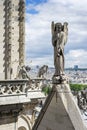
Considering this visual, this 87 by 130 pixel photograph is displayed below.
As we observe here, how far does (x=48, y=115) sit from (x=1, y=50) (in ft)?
41.2

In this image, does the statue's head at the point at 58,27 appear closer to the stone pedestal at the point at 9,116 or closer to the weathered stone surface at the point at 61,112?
the weathered stone surface at the point at 61,112

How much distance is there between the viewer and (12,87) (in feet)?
27.8

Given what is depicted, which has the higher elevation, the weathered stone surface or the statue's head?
the statue's head

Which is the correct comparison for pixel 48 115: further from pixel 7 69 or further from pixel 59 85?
pixel 7 69

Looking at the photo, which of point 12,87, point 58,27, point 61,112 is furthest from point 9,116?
point 58,27

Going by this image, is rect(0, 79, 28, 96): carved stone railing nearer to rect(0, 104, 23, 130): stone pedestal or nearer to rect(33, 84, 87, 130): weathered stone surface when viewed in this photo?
rect(0, 104, 23, 130): stone pedestal

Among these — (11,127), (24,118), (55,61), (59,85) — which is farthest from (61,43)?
(24,118)

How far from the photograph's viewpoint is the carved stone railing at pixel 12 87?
8.28 meters

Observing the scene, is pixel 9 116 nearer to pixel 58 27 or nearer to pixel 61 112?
pixel 61 112

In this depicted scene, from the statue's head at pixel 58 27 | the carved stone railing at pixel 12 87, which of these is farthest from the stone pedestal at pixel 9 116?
the statue's head at pixel 58 27

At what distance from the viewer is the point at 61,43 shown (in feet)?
24.9

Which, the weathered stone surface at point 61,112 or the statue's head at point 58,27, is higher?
the statue's head at point 58,27

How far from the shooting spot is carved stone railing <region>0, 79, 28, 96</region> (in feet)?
27.2

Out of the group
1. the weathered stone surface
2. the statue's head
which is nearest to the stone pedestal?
the weathered stone surface
